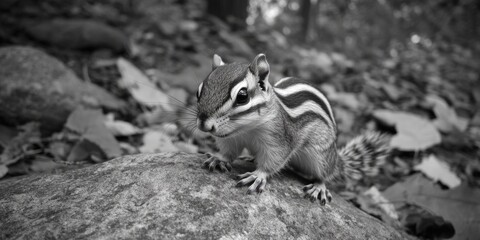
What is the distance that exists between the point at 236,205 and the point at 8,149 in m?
1.85

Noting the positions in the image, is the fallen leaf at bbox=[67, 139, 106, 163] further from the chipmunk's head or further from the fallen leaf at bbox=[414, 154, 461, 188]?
the fallen leaf at bbox=[414, 154, 461, 188]

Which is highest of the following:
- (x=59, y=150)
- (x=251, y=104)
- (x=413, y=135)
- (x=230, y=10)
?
(x=230, y=10)

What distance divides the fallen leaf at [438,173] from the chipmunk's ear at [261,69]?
6.54 ft

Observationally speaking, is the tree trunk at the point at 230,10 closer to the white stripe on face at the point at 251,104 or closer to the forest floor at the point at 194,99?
the forest floor at the point at 194,99

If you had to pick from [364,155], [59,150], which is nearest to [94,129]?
[59,150]

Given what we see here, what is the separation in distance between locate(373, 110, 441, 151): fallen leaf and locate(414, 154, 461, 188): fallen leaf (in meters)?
0.22

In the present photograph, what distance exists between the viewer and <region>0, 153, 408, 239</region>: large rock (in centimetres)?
159

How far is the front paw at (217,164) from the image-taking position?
2157 millimetres

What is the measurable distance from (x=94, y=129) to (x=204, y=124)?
1414 mm

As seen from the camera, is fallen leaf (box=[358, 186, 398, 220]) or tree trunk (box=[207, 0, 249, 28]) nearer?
fallen leaf (box=[358, 186, 398, 220])

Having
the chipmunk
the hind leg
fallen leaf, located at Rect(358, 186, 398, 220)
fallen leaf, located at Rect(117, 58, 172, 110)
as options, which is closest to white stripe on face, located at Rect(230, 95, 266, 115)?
the chipmunk

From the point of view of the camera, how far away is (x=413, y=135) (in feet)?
12.0

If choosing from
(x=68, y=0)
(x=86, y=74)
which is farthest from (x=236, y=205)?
Result: (x=68, y=0)

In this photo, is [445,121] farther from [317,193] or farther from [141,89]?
[141,89]
